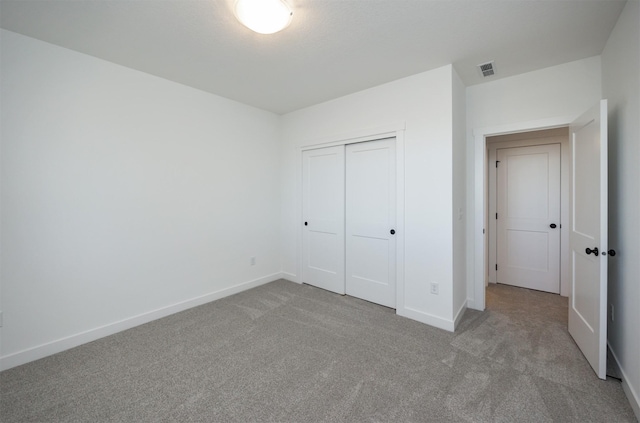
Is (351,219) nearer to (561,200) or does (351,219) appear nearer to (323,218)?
(323,218)

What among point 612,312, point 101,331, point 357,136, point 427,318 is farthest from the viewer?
point 357,136

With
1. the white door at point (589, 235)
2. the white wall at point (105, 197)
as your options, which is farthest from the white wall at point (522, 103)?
the white wall at point (105, 197)

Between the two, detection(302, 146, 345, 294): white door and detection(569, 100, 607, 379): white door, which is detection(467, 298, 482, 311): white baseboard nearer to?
detection(569, 100, 607, 379): white door

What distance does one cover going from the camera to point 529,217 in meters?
3.87

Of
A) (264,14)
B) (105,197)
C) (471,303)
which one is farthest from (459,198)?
(105,197)

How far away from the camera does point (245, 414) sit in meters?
1.64

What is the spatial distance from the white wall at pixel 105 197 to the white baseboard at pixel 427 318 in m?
2.18

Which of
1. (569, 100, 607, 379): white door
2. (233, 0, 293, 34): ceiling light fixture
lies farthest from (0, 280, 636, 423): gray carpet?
(233, 0, 293, 34): ceiling light fixture

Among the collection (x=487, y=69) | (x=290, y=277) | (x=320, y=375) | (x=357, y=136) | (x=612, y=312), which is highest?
(x=487, y=69)

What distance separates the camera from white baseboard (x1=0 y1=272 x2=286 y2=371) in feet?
7.03

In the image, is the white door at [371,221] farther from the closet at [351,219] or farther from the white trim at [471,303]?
the white trim at [471,303]

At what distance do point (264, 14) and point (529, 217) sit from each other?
4193 mm

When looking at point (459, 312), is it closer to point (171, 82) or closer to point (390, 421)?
point (390, 421)

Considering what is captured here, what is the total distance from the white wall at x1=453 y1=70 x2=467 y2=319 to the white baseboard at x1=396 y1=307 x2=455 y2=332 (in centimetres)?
14
